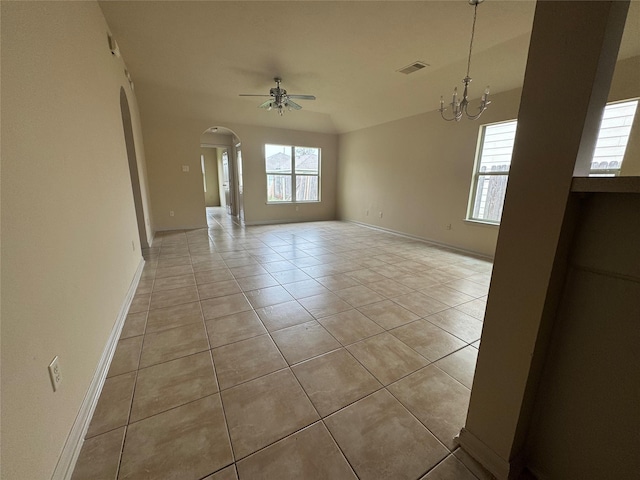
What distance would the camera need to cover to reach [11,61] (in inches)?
38.8

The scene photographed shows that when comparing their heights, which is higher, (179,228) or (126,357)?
(179,228)

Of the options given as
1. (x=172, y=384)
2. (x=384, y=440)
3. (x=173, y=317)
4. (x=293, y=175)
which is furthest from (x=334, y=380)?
(x=293, y=175)

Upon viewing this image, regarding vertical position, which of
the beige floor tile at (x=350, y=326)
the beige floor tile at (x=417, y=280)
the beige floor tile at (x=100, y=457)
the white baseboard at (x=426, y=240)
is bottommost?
the beige floor tile at (x=100, y=457)

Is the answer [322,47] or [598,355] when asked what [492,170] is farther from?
[598,355]

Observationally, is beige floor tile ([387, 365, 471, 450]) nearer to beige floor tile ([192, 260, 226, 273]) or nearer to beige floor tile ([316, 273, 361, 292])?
beige floor tile ([316, 273, 361, 292])

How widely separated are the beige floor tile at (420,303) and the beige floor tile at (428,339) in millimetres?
212

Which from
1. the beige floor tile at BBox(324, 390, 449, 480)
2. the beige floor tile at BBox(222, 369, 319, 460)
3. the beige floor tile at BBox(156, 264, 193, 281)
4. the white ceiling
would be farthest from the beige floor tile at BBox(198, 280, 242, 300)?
the white ceiling

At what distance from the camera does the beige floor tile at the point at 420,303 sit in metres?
2.44

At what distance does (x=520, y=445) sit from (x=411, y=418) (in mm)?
450

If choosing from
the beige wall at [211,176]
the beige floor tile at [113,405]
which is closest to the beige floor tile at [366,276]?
the beige floor tile at [113,405]

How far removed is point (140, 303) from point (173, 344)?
3.00 feet

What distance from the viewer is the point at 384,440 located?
4.00ft

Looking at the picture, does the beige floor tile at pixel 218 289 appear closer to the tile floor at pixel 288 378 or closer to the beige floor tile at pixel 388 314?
the tile floor at pixel 288 378

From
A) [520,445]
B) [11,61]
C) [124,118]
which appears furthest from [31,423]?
[124,118]
